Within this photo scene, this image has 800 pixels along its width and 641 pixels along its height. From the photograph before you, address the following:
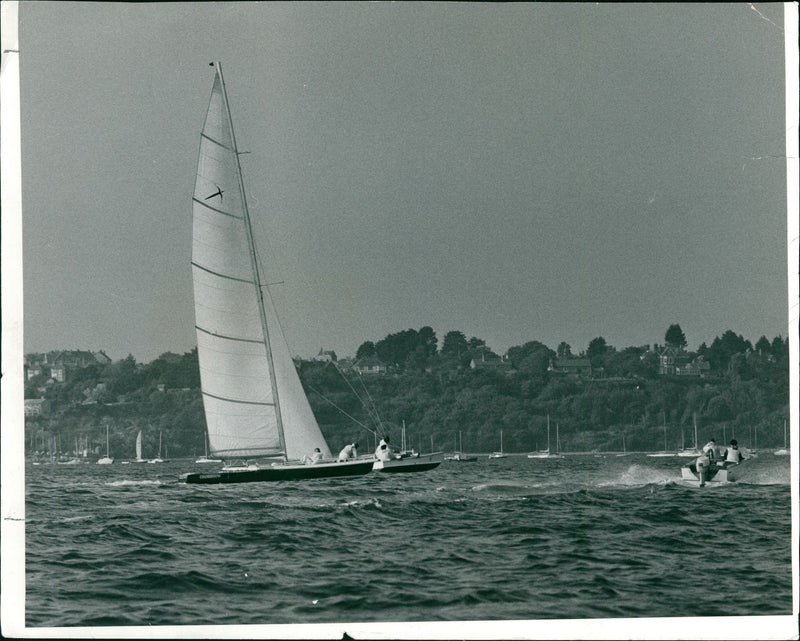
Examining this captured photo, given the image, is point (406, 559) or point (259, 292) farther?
point (259, 292)

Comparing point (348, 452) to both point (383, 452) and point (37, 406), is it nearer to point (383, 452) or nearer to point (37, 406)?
point (383, 452)

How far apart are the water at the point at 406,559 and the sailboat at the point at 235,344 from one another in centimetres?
571

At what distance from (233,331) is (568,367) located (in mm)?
45151

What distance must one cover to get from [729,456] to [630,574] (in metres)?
12.4

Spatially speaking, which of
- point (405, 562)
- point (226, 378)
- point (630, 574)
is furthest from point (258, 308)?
point (630, 574)

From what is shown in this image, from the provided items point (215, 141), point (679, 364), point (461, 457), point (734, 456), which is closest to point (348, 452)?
point (215, 141)

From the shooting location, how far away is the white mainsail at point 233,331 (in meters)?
26.5

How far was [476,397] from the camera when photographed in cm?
7050

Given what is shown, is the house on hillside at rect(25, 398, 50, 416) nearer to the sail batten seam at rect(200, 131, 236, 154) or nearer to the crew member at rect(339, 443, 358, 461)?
the crew member at rect(339, 443, 358, 461)

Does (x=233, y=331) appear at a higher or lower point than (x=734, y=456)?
higher

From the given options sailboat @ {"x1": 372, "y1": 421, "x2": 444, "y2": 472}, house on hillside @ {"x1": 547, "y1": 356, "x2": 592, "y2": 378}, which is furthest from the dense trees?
sailboat @ {"x1": 372, "y1": 421, "x2": 444, "y2": 472}

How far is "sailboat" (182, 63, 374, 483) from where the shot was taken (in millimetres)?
26312

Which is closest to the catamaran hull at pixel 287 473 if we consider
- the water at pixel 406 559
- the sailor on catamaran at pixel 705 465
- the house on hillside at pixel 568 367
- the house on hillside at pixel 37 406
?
the water at pixel 406 559

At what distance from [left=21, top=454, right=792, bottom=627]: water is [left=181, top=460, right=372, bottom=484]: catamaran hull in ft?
12.9
